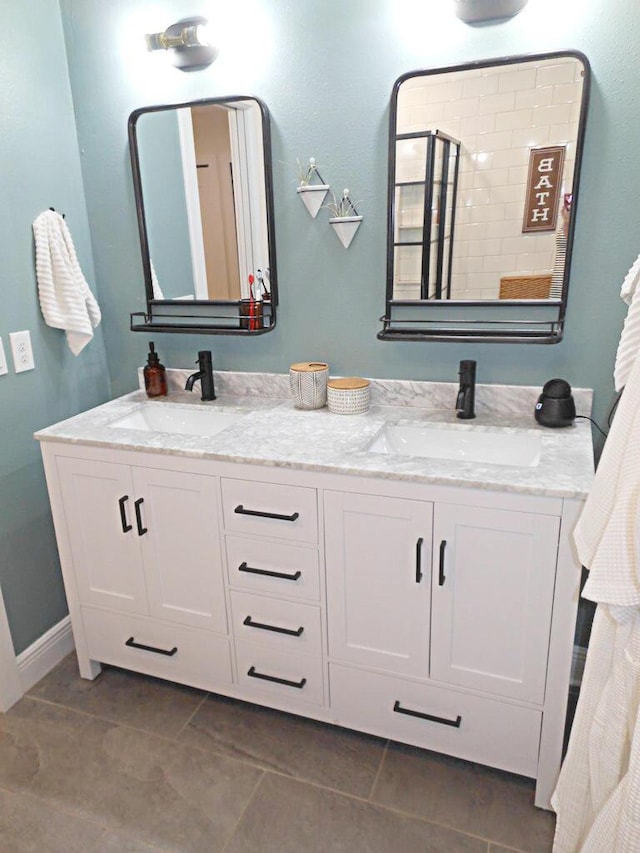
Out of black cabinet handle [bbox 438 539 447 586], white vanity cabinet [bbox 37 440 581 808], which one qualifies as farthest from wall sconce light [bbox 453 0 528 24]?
black cabinet handle [bbox 438 539 447 586]

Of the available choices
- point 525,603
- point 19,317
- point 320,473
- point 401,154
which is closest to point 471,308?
point 401,154

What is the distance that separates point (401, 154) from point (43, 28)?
129cm

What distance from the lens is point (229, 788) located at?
67.4 inches

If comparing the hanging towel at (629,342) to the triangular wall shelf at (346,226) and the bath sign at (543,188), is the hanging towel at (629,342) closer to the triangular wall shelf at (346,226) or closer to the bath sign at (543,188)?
the bath sign at (543,188)

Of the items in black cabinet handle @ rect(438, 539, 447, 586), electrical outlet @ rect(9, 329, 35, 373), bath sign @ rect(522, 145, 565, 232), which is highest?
bath sign @ rect(522, 145, 565, 232)

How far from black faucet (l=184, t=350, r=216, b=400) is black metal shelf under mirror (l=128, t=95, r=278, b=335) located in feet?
0.33

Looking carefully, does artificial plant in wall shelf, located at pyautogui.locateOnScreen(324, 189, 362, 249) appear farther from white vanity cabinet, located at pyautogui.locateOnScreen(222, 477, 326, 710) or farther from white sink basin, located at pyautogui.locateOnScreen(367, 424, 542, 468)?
white vanity cabinet, located at pyautogui.locateOnScreen(222, 477, 326, 710)

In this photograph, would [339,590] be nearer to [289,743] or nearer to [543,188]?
[289,743]

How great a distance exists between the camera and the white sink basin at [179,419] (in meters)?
2.13

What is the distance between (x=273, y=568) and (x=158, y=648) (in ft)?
1.88

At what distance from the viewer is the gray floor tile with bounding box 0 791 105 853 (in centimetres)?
156

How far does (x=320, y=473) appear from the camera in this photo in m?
1.59

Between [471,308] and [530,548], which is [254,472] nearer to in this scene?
[530,548]

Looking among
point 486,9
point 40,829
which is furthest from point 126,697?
point 486,9
